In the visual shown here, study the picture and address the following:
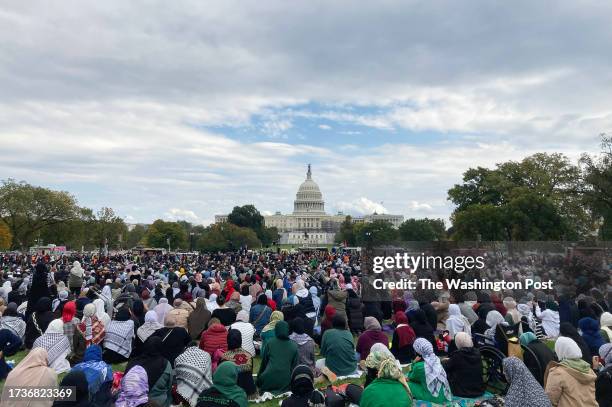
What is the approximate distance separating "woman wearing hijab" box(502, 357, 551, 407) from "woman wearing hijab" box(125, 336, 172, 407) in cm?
398

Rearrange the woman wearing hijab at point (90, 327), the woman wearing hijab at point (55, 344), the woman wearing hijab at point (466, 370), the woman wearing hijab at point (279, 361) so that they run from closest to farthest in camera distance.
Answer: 1. the woman wearing hijab at point (466, 370)
2. the woman wearing hijab at point (279, 361)
3. the woman wearing hijab at point (55, 344)
4. the woman wearing hijab at point (90, 327)

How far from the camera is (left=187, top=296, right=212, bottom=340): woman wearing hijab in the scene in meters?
10.7

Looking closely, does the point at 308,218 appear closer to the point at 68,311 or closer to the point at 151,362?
the point at 68,311

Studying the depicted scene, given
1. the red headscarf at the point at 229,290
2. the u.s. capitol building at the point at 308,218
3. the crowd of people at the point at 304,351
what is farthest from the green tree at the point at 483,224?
the u.s. capitol building at the point at 308,218

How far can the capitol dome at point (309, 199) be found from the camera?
163 meters

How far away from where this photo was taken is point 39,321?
10.5 metres

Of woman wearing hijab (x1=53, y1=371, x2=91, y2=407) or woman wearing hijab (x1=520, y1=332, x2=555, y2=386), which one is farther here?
woman wearing hijab (x1=520, y1=332, x2=555, y2=386)

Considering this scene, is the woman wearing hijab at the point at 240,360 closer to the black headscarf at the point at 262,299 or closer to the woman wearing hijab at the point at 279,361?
the woman wearing hijab at the point at 279,361

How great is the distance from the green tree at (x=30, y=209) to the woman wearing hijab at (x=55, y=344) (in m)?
49.0

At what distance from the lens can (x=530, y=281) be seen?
1639 cm

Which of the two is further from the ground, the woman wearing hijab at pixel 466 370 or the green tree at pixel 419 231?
the green tree at pixel 419 231

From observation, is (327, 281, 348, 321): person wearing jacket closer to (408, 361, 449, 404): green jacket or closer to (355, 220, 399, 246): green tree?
(408, 361, 449, 404): green jacket

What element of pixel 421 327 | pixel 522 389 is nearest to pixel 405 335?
pixel 421 327

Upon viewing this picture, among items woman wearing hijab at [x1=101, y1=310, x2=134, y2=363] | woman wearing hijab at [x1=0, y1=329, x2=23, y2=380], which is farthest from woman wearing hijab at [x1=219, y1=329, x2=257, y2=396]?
woman wearing hijab at [x1=0, y1=329, x2=23, y2=380]
